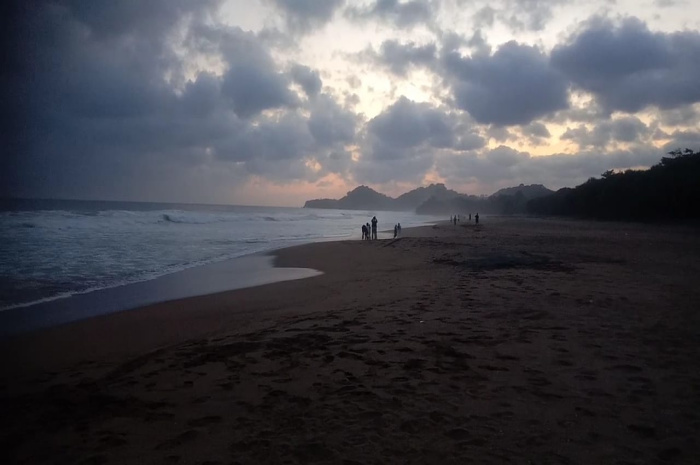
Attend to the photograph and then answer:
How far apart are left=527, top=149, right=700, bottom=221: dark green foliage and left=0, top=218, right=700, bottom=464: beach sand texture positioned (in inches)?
1770

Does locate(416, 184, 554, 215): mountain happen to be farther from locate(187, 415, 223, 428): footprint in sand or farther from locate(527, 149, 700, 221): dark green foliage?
locate(187, 415, 223, 428): footprint in sand

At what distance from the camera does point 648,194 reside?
53.3 metres

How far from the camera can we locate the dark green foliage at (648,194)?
1826 inches

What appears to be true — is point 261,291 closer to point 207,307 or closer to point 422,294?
point 207,307

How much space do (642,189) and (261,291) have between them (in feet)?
196

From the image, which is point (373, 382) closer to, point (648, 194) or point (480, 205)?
point (648, 194)

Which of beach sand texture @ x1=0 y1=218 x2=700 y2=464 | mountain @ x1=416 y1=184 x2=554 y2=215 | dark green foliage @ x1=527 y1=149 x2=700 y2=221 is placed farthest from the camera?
mountain @ x1=416 y1=184 x2=554 y2=215

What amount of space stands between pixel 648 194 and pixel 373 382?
200ft

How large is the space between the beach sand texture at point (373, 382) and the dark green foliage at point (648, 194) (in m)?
45.0

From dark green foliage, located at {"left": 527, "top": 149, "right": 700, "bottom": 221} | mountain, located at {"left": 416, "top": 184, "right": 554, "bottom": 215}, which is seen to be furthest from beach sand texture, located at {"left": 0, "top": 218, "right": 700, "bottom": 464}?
mountain, located at {"left": 416, "top": 184, "right": 554, "bottom": 215}

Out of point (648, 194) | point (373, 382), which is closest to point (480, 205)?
point (648, 194)

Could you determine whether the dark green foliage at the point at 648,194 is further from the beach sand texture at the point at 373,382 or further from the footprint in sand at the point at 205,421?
the footprint in sand at the point at 205,421

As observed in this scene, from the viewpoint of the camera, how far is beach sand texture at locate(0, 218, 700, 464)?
399 cm

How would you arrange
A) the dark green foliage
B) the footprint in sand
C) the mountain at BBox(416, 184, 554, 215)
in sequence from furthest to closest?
1. the mountain at BBox(416, 184, 554, 215)
2. the dark green foliage
3. the footprint in sand
